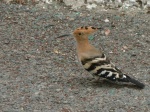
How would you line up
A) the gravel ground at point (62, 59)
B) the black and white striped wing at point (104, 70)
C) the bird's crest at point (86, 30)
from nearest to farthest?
the gravel ground at point (62, 59)
the black and white striped wing at point (104, 70)
the bird's crest at point (86, 30)

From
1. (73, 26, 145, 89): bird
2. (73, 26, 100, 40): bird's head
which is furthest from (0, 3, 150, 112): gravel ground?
(73, 26, 100, 40): bird's head

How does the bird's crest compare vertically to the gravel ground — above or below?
above

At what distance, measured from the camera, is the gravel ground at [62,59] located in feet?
20.7

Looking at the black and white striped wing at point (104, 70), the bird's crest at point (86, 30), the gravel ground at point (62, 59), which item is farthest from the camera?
the bird's crest at point (86, 30)

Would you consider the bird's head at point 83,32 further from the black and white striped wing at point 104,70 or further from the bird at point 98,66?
the black and white striped wing at point 104,70

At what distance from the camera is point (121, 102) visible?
6.32m

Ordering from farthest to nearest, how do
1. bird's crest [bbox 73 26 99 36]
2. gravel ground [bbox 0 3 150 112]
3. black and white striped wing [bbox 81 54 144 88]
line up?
bird's crest [bbox 73 26 99 36], black and white striped wing [bbox 81 54 144 88], gravel ground [bbox 0 3 150 112]

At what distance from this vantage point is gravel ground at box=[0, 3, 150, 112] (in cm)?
630

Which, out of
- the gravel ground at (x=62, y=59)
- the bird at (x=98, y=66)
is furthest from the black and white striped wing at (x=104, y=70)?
the gravel ground at (x=62, y=59)

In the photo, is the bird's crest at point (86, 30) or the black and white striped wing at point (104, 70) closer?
the black and white striped wing at point (104, 70)

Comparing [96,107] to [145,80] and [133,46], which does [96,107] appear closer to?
[145,80]

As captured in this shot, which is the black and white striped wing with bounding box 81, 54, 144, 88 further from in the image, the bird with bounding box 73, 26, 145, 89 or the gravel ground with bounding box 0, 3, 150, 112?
the gravel ground with bounding box 0, 3, 150, 112

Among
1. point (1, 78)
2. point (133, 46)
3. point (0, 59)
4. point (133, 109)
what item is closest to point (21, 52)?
point (0, 59)

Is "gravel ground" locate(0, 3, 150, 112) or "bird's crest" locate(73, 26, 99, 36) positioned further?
"bird's crest" locate(73, 26, 99, 36)
